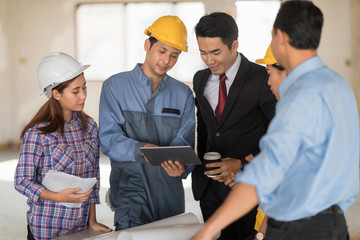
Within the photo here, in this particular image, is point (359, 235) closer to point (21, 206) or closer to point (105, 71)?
point (21, 206)

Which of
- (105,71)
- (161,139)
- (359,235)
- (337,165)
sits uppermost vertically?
(337,165)

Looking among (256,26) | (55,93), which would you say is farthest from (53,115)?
(256,26)

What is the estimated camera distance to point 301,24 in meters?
1.51

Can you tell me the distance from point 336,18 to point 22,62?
618cm

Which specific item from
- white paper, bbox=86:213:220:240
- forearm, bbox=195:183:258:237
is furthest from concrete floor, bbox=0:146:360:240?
forearm, bbox=195:183:258:237

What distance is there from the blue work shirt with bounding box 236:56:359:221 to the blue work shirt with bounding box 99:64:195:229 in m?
1.22

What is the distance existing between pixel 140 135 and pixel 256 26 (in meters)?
6.04

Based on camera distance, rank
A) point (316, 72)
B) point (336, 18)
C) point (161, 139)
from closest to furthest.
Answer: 1. point (316, 72)
2. point (161, 139)
3. point (336, 18)

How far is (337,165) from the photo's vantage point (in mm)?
1496

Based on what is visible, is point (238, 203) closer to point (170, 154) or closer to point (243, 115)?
point (170, 154)

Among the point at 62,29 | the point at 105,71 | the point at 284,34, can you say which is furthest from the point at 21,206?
the point at 284,34

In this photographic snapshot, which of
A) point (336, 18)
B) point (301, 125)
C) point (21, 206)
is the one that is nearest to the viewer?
point (301, 125)

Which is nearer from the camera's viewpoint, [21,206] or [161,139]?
[161,139]

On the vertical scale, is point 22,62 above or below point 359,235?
above
